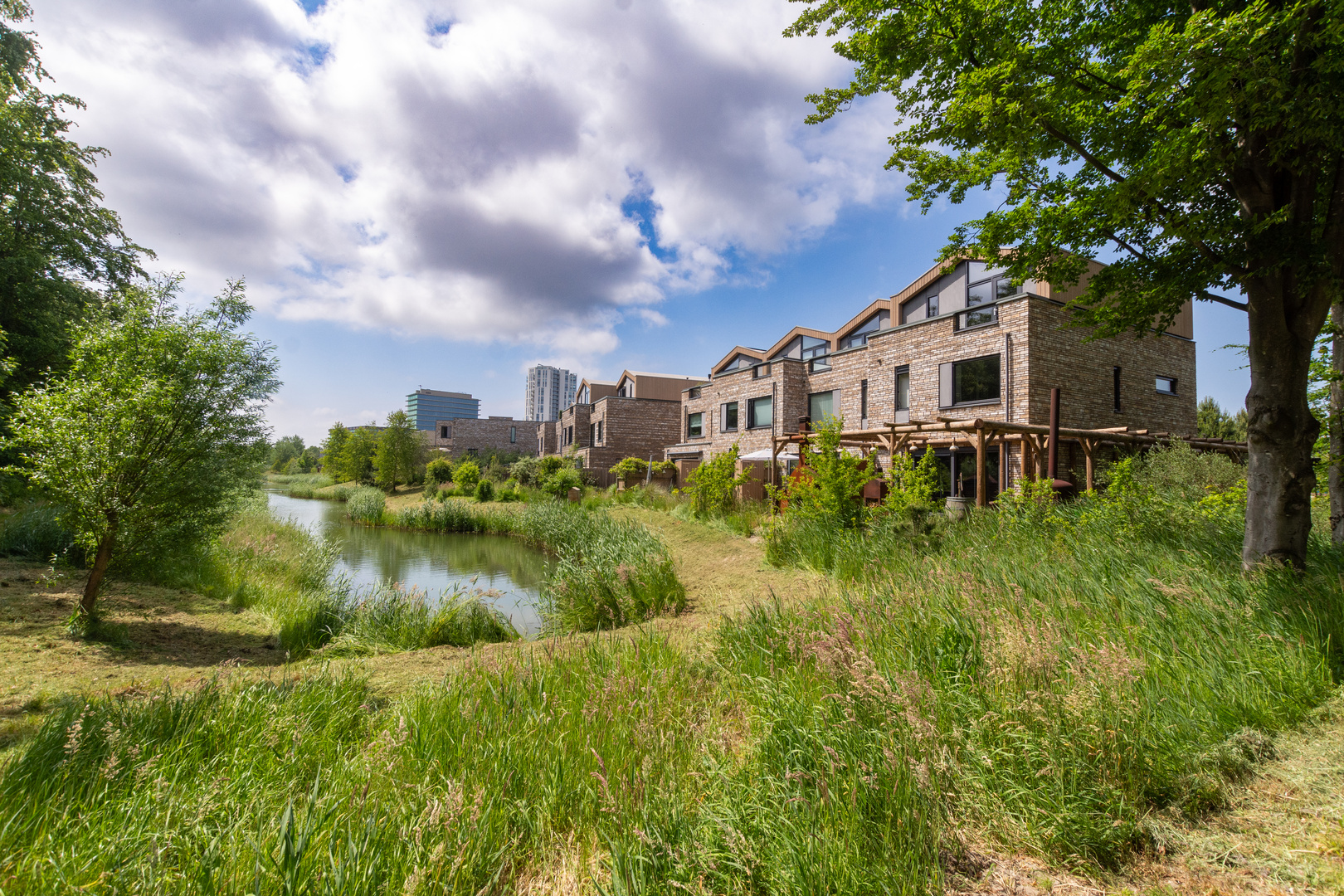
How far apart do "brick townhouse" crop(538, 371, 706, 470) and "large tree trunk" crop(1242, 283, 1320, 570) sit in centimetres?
2719

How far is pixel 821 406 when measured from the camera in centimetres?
2069

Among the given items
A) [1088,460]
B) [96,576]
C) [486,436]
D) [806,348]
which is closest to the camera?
[96,576]

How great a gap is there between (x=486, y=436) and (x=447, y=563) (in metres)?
33.0

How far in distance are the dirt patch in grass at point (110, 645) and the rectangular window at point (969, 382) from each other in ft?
52.4

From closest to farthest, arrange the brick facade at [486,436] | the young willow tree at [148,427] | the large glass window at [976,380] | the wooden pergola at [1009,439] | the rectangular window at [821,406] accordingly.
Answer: the young willow tree at [148,427]
the wooden pergola at [1009,439]
the large glass window at [976,380]
the rectangular window at [821,406]
the brick facade at [486,436]

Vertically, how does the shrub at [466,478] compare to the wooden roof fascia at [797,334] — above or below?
below

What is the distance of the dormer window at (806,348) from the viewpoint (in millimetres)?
27381

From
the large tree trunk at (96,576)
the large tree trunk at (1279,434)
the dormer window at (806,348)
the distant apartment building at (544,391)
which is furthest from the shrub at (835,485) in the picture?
the distant apartment building at (544,391)

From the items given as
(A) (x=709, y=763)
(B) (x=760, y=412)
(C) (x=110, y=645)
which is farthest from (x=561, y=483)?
(A) (x=709, y=763)

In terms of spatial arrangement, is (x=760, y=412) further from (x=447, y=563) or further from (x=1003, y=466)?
(x=447, y=563)

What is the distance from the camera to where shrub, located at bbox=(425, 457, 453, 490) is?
3084 cm

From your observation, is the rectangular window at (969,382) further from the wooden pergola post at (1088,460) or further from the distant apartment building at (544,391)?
the distant apartment building at (544,391)

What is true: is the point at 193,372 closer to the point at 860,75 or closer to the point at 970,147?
the point at 860,75

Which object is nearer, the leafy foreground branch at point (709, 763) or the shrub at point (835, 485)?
the leafy foreground branch at point (709, 763)
